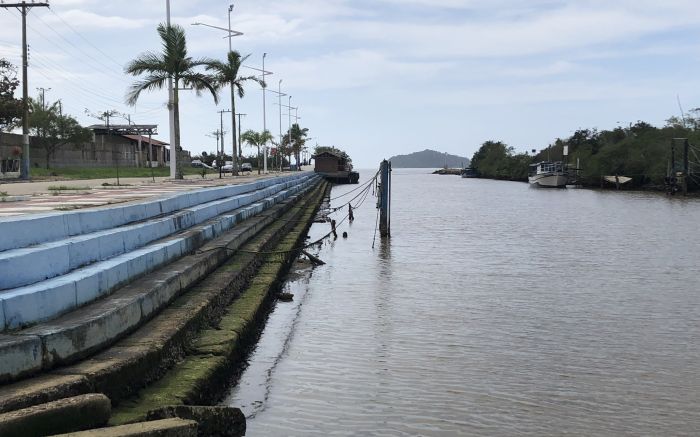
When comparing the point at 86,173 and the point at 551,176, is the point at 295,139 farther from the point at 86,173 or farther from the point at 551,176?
the point at 86,173

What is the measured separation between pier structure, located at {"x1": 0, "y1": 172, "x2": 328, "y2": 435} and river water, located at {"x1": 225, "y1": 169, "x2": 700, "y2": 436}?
653 millimetres

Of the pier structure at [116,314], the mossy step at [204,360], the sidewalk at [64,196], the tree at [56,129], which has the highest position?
the tree at [56,129]

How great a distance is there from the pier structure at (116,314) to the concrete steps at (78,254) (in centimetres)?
1

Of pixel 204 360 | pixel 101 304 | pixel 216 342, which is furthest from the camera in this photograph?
pixel 216 342

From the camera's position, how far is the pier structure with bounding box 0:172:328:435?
4.57 metres

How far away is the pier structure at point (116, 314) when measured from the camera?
180 inches

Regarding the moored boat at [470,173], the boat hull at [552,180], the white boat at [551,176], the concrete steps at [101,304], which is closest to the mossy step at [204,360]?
the concrete steps at [101,304]

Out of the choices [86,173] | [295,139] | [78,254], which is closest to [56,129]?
[86,173]

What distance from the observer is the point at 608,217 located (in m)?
34.2

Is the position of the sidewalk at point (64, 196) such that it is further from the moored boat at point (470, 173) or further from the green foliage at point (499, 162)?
the moored boat at point (470, 173)

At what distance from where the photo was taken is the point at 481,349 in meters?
8.53

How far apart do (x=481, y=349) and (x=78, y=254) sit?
4.96m

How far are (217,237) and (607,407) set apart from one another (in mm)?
8084

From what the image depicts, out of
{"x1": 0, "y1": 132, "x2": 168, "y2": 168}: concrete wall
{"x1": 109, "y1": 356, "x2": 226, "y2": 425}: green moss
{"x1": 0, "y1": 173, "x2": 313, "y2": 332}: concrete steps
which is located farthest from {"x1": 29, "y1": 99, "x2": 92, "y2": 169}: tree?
{"x1": 109, "y1": 356, "x2": 226, "y2": 425}: green moss
